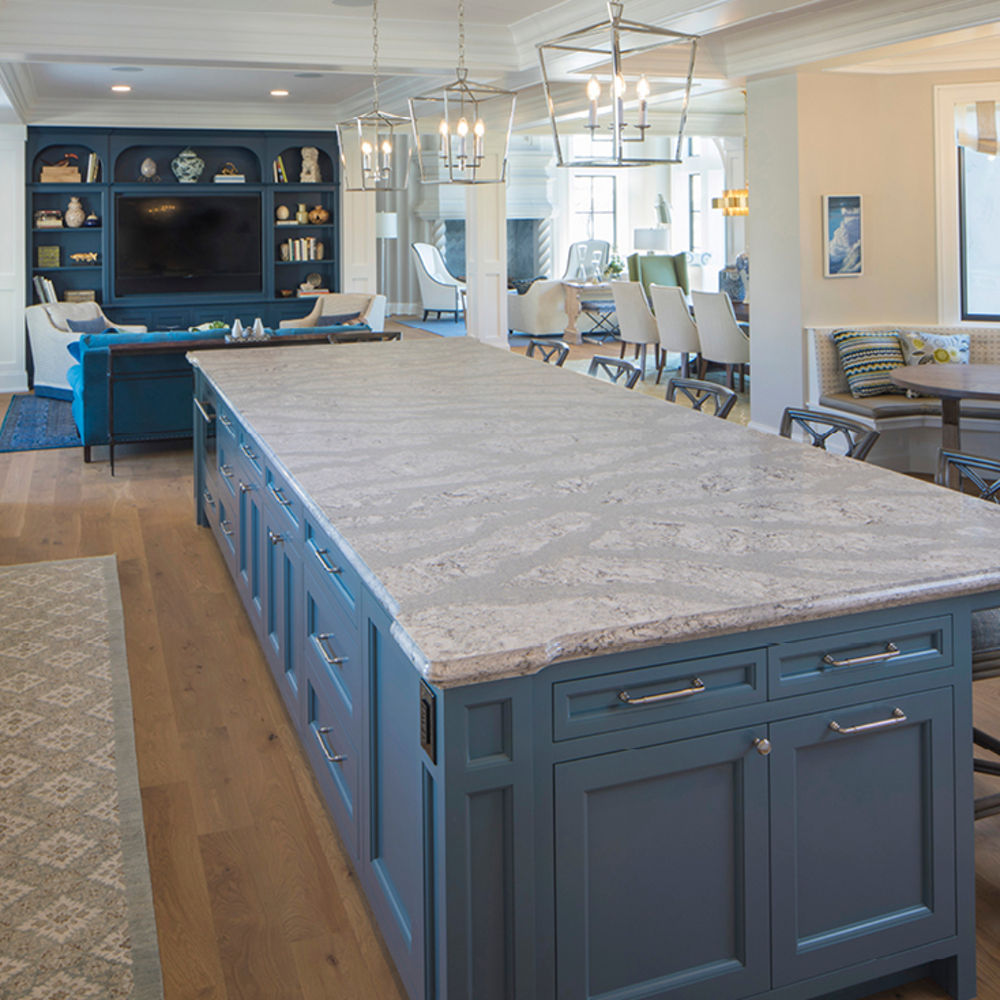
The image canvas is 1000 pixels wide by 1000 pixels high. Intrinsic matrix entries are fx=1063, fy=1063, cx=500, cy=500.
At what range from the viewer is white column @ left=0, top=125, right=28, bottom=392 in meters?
9.96

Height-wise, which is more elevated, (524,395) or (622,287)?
(622,287)

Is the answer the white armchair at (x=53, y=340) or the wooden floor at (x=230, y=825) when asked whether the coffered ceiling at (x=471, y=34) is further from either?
the wooden floor at (x=230, y=825)

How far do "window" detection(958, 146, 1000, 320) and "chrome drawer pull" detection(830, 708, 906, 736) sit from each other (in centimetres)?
557

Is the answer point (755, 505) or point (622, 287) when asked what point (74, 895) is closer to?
point (755, 505)

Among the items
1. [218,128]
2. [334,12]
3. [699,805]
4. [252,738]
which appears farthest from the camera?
[218,128]

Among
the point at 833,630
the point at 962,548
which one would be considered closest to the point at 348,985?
the point at 833,630

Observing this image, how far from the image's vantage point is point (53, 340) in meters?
9.10

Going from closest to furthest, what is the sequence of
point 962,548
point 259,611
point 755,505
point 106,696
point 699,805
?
point 699,805 → point 962,548 → point 755,505 → point 106,696 → point 259,611

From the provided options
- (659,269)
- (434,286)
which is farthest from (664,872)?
(434,286)

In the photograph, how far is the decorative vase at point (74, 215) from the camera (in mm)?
10531

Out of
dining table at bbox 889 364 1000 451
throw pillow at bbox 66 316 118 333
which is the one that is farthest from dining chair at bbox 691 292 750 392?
throw pillow at bbox 66 316 118 333

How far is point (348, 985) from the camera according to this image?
2.03 meters

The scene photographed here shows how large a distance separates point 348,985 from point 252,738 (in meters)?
1.17

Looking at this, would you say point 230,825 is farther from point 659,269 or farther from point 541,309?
point 659,269
